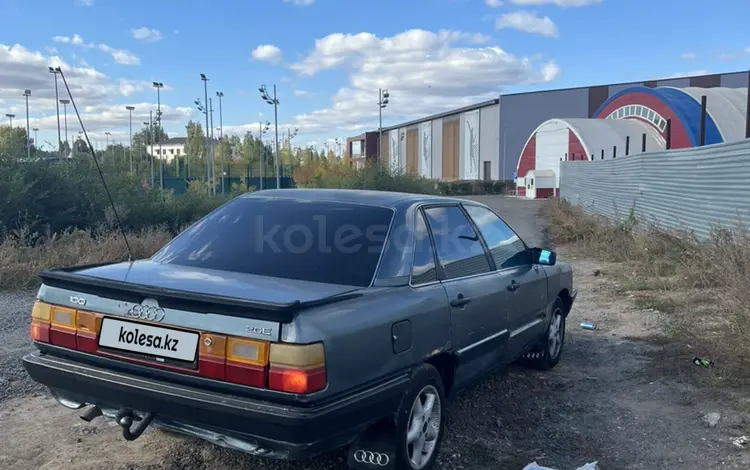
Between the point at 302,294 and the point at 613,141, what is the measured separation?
42283 mm

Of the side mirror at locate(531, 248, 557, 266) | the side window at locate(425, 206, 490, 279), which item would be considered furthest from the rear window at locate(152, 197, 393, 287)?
the side mirror at locate(531, 248, 557, 266)

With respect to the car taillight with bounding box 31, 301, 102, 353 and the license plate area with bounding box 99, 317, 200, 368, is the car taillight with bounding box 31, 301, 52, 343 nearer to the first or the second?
the car taillight with bounding box 31, 301, 102, 353

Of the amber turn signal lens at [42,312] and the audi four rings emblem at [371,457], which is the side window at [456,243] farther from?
the amber turn signal lens at [42,312]

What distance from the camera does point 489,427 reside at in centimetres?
424

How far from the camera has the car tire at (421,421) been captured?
315 cm

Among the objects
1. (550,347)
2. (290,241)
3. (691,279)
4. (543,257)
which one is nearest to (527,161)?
(691,279)

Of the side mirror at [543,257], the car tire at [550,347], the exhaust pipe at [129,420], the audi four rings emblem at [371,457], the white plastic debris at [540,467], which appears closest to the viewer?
the exhaust pipe at [129,420]

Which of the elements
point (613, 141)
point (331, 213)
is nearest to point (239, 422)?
point (331, 213)

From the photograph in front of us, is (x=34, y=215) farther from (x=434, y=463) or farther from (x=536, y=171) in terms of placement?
(x=536, y=171)

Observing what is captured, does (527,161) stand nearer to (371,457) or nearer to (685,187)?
(685,187)

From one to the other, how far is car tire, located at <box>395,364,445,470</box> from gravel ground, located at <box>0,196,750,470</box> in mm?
283

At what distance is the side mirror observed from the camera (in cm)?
500

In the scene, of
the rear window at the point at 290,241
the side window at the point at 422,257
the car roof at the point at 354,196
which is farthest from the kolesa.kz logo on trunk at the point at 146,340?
the car roof at the point at 354,196

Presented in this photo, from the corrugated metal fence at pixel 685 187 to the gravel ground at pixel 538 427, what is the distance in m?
5.11
